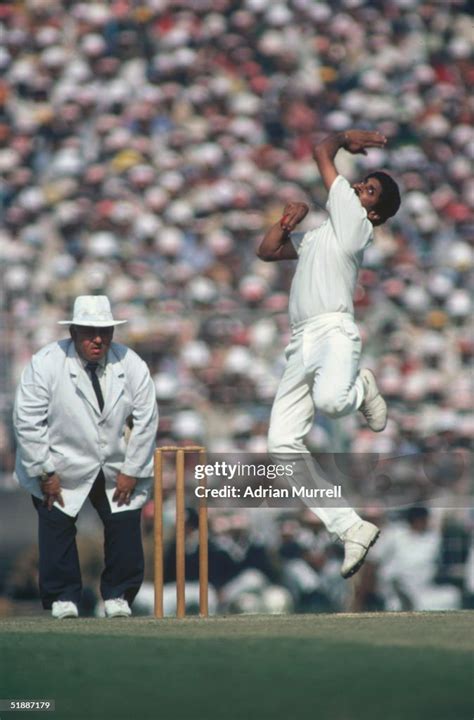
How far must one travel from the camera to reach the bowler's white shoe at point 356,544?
5992mm

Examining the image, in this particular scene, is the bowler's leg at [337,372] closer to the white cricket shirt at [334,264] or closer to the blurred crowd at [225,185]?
the white cricket shirt at [334,264]

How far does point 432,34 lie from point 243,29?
1.56m

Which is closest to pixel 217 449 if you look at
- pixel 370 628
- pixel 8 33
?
pixel 370 628

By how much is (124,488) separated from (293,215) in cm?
128

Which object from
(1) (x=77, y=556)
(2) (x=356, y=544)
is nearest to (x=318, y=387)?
(2) (x=356, y=544)

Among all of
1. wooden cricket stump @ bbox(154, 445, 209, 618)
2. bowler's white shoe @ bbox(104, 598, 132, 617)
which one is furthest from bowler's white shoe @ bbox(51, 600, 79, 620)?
wooden cricket stump @ bbox(154, 445, 209, 618)

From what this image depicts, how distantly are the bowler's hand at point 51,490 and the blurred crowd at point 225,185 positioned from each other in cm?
236

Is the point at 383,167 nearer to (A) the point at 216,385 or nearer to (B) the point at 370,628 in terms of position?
(A) the point at 216,385

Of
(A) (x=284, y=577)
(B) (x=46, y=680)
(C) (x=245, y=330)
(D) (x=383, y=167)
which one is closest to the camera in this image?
(B) (x=46, y=680)

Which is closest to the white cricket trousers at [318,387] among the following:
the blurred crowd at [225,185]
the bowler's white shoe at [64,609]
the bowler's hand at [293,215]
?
the bowler's hand at [293,215]

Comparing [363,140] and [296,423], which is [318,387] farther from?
[363,140]

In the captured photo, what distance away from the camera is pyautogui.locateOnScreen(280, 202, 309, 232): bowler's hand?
20.3 feet

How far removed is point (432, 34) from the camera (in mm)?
13211

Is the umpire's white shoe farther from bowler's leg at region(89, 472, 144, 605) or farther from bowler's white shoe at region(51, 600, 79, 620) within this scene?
bowler's white shoe at region(51, 600, 79, 620)
